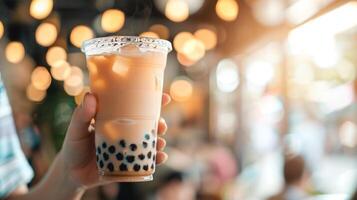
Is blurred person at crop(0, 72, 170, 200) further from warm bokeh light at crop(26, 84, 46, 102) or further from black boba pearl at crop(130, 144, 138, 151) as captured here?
warm bokeh light at crop(26, 84, 46, 102)

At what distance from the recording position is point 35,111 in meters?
2.04

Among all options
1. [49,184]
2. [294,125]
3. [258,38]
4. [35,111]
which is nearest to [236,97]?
[258,38]

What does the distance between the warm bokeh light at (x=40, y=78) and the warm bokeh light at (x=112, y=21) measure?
0.53 metres

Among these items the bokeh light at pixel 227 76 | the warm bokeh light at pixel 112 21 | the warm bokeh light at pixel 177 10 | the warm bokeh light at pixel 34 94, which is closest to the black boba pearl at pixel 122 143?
the warm bokeh light at pixel 112 21

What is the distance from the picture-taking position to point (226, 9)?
3924 mm

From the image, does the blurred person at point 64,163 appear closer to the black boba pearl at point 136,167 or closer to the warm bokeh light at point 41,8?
the black boba pearl at point 136,167

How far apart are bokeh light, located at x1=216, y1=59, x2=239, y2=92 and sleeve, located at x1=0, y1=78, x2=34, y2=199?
401 centimetres

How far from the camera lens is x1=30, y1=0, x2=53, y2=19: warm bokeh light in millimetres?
1462

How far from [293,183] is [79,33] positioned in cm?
219

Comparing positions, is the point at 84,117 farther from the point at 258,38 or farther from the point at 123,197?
the point at 258,38

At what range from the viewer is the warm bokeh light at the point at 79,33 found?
146 centimetres

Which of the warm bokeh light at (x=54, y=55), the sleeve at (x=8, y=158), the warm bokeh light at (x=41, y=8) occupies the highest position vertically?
the warm bokeh light at (x=41, y=8)

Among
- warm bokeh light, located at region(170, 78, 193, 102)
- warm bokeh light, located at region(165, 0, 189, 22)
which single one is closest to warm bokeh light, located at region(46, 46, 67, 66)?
warm bokeh light, located at region(165, 0, 189, 22)

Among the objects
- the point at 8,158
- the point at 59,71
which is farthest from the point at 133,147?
the point at 59,71
